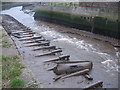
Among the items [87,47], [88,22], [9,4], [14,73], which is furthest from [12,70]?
[9,4]

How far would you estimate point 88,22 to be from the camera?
27.7 meters

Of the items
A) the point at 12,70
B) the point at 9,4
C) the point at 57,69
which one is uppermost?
the point at 9,4

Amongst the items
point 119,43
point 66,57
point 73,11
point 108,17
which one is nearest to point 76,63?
point 66,57

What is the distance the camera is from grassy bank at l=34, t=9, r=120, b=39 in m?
24.0

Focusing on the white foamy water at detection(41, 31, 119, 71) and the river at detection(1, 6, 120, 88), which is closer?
the river at detection(1, 6, 120, 88)

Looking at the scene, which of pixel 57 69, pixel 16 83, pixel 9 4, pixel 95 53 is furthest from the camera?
pixel 9 4

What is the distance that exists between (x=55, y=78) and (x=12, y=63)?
138 inches

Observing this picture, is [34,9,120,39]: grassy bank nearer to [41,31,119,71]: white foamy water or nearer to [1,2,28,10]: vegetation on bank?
[41,31,119,71]: white foamy water

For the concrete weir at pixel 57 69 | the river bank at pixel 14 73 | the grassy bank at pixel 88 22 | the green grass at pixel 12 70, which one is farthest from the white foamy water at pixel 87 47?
the green grass at pixel 12 70

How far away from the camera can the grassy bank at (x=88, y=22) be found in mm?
24044

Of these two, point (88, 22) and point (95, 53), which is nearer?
point (95, 53)

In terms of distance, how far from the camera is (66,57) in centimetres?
1577

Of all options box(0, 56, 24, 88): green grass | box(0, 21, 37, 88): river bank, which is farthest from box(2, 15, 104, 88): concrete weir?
box(0, 56, 24, 88): green grass

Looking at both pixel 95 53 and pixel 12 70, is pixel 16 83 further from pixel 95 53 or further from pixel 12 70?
pixel 95 53
